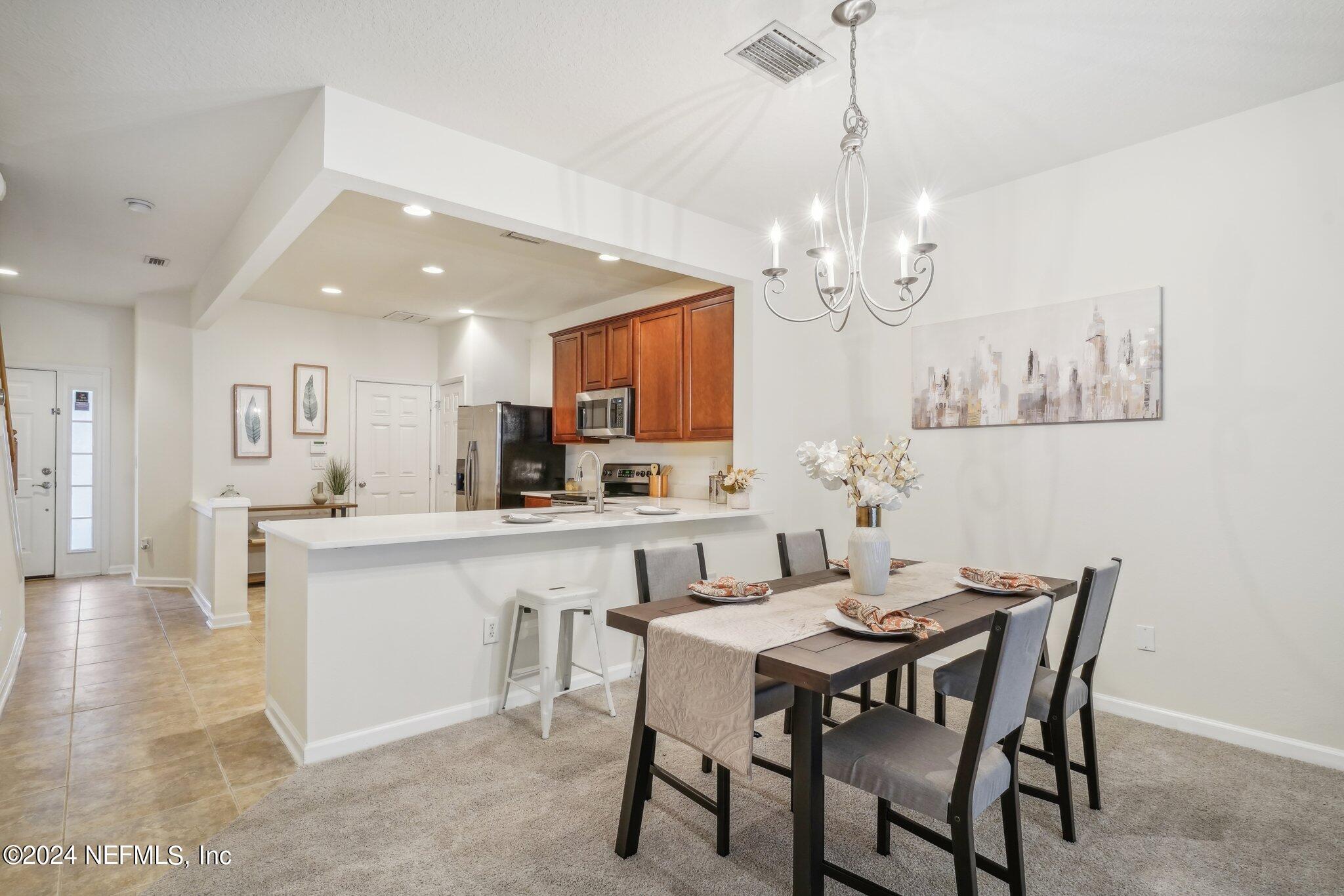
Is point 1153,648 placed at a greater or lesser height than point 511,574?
lesser

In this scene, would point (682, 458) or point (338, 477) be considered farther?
point (338, 477)

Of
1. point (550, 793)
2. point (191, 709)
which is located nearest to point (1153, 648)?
point (550, 793)

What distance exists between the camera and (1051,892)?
5.88 ft

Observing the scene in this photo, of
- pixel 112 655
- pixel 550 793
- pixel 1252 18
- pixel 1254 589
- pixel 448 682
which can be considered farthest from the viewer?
pixel 112 655

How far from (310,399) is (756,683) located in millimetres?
5813

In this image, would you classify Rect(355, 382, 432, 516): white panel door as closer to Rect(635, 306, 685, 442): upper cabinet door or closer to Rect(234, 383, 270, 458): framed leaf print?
Rect(234, 383, 270, 458): framed leaf print

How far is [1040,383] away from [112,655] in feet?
17.7

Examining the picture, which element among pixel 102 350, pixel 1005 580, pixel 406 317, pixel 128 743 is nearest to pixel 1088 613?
pixel 1005 580

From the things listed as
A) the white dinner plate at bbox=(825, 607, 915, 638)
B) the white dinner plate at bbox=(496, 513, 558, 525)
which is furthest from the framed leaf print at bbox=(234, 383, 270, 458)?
the white dinner plate at bbox=(825, 607, 915, 638)

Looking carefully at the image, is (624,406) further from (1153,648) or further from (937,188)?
(1153,648)

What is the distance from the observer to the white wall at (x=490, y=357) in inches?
253

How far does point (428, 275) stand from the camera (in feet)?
16.4

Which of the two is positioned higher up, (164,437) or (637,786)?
(164,437)

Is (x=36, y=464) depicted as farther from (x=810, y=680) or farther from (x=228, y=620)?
(x=810, y=680)
